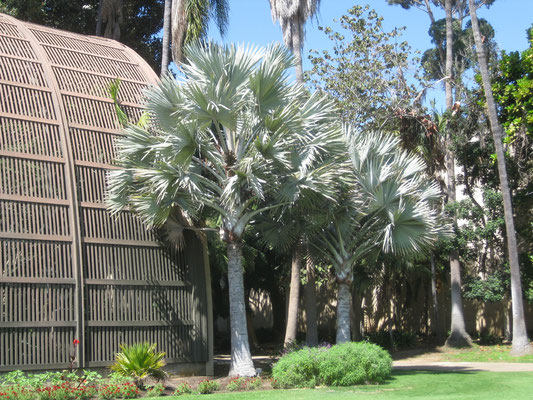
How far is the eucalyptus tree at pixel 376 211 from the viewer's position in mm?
16109

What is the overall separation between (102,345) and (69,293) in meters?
1.43

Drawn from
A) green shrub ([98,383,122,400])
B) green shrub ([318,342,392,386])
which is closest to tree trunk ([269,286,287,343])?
green shrub ([318,342,392,386])

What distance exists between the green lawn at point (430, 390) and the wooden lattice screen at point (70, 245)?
3.57 m

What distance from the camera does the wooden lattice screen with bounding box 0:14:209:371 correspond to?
46.7 ft

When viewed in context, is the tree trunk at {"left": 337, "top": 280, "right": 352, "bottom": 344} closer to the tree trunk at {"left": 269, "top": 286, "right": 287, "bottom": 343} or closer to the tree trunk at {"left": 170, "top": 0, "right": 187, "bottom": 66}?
the tree trunk at {"left": 170, "top": 0, "right": 187, "bottom": 66}

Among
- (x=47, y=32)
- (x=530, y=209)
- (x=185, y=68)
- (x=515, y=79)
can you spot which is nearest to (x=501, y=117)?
(x=515, y=79)

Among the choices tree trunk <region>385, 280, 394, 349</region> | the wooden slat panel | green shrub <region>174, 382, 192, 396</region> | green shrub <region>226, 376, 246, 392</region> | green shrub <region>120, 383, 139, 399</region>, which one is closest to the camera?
green shrub <region>120, 383, 139, 399</region>

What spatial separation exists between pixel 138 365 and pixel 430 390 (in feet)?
19.6

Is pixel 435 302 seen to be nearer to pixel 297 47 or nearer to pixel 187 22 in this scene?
pixel 297 47

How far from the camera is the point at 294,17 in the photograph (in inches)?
883

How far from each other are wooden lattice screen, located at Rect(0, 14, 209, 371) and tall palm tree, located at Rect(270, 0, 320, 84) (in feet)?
22.6

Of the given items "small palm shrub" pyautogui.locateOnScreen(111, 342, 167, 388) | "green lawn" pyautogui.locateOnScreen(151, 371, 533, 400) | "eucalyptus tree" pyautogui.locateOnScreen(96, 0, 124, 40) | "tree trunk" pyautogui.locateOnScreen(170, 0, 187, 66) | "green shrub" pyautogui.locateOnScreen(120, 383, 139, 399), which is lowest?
"green lawn" pyautogui.locateOnScreen(151, 371, 533, 400)

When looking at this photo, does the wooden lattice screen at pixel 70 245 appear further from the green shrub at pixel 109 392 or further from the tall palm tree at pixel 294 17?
the tall palm tree at pixel 294 17

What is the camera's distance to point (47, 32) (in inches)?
743
